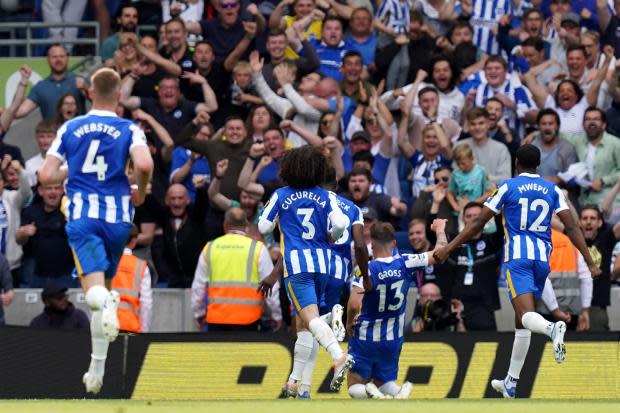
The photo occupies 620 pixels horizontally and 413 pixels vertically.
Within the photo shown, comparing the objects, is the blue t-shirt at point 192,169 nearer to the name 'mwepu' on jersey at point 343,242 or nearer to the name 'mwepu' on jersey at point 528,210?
the name 'mwepu' on jersey at point 343,242

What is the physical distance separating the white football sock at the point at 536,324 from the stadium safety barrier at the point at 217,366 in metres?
2.22

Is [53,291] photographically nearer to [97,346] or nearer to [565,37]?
[97,346]

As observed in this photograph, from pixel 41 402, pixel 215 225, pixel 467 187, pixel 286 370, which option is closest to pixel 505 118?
pixel 467 187

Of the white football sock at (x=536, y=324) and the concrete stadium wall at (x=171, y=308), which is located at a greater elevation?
the white football sock at (x=536, y=324)

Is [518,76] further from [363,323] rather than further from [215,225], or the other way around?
[363,323]

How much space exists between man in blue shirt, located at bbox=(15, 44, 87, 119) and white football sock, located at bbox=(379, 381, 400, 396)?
280 inches

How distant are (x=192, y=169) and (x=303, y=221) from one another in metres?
5.87

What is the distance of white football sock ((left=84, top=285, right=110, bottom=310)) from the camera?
38.0 feet

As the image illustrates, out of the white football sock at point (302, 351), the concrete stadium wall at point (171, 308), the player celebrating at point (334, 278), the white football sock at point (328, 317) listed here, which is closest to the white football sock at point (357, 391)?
the player celebrating at point (334, 278)

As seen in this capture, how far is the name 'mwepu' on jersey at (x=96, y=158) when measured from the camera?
11.9 meters

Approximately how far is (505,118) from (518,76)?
68cm

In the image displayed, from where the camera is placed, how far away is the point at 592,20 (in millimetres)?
21188

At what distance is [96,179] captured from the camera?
11.9 m

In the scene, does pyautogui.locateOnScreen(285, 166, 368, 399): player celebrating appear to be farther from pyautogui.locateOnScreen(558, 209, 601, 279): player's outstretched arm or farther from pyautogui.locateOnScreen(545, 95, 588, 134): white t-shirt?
pyautogui.locateOnScreen(545, 95, 588, 134): white t-shirt
